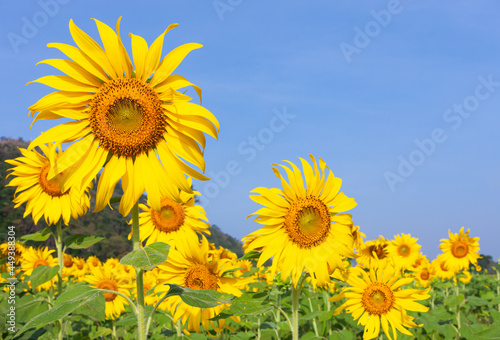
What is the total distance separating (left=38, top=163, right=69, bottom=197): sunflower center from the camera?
580 centimetres

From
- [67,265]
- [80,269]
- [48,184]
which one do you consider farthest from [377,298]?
[80,269]

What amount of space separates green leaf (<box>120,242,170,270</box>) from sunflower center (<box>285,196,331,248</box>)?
80.9 inches

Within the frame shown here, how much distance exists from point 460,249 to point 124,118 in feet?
33.0

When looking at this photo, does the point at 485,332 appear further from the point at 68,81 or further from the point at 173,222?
the point at 68,81

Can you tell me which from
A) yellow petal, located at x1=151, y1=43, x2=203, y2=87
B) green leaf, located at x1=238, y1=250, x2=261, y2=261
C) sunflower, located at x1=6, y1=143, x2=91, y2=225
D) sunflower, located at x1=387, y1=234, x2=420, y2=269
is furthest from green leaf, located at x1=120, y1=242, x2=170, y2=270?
sunflower, located at x1=387, y1=234, x2=420, y2=269

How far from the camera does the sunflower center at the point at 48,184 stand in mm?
5805

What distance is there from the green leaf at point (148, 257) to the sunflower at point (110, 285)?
5508 millimetres

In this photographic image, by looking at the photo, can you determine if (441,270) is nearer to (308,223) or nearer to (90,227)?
(308,223)

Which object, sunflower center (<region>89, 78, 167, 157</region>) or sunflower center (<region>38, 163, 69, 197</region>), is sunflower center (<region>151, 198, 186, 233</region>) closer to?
sunflower center (<region>38, 163, 69, 197</region>)

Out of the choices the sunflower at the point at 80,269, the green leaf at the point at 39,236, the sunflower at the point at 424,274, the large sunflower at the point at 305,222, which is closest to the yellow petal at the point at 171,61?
the large sunflower at the point at 305,222

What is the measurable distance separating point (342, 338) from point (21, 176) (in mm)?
4908

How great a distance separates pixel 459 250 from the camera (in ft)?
35.0

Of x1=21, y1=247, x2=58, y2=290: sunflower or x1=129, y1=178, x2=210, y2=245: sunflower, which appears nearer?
x1=129, y1=178, x2=210, y2=245: sunflower

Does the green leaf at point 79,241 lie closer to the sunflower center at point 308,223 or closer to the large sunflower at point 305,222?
the large sunflower at point 305,222
